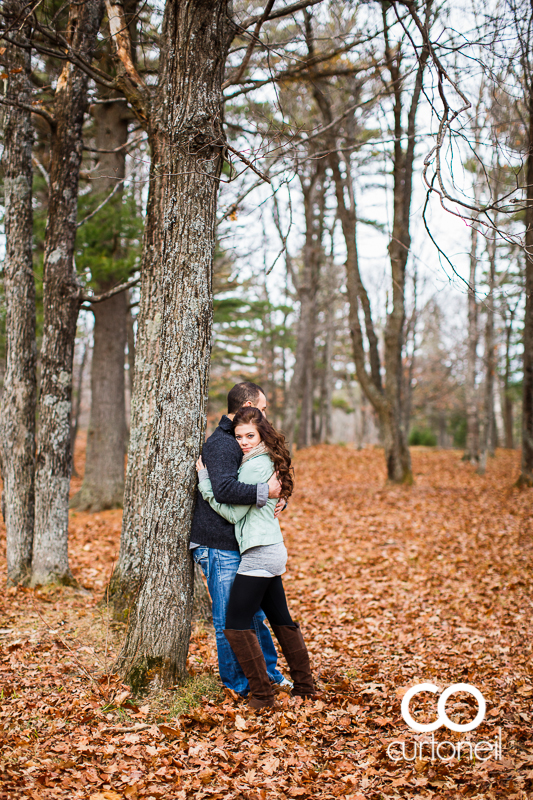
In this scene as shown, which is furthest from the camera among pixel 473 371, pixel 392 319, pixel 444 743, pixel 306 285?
pixel 306 285

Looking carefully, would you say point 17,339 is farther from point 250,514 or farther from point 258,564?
point 258,564

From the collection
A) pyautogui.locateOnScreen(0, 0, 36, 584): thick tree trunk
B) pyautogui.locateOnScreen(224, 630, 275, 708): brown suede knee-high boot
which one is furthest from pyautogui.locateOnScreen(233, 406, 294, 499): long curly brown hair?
pyautogui.locateOnScreen(0, 0, 36, 584): thick tree trunk

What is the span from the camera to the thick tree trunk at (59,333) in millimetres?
5078

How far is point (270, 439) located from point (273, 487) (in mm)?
306

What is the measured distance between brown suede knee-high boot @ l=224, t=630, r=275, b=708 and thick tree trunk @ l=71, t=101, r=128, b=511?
6.96 m

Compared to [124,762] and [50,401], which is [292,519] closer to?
[50,401]

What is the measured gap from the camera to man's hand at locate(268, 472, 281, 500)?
3.35 metres

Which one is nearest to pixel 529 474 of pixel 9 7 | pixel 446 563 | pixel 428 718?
pixel 446 563

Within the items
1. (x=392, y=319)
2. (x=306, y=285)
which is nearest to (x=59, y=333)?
(x=392, y=319)

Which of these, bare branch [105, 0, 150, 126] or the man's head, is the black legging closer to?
the man's head

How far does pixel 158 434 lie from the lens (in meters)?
3.39

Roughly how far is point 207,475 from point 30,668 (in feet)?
6.08

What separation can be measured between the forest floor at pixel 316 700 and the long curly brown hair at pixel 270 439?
4.68 feet

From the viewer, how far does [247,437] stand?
3.41 metres
